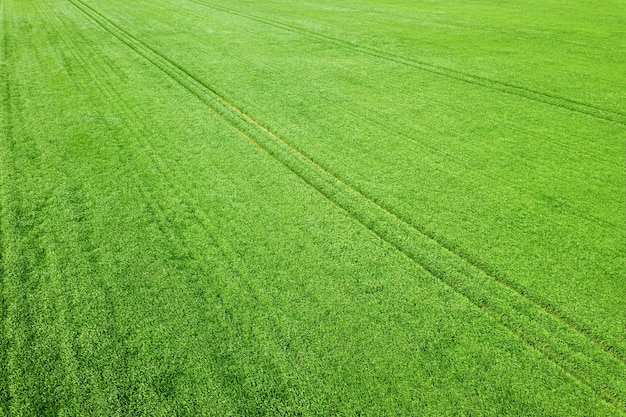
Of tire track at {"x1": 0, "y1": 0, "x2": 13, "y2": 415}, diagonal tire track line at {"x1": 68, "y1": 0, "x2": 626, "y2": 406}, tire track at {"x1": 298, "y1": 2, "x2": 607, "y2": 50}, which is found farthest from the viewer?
tire track at {"x1": 298, "y1": 2, "x2": 607, "y2": 50}

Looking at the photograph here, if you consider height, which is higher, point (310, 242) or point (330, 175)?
point (330, 175)

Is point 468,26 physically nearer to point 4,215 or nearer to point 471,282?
point 471,282

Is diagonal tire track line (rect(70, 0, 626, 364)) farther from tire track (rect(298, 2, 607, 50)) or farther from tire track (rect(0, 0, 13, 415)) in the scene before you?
tire track (rect(298, 2, 607, 50))

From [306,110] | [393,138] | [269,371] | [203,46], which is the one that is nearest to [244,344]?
[269,371]

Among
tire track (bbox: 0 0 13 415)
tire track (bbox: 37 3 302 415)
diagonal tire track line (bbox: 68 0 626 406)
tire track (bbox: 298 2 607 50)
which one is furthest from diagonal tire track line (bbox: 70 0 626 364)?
tire track (bbox: 298 2 607 50)

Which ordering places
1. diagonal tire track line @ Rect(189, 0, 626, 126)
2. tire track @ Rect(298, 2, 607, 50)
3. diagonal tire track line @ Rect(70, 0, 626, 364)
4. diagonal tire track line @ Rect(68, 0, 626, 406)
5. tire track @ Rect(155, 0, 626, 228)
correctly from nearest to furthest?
diagonal tire track line @ Rect(68, 0, 626, 406) < diagonal tire track line @ Rect(70, 0, 626, 364) < tire track @ Rect(155, 0, 626, 228) < diagonal tire track line @ Rect(189, 0, 626, 126) < tire track @ Rect(298, 2, 607, 50)

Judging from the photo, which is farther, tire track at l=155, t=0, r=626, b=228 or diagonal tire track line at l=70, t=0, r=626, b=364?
tire track at l=155, t=0, r=626, b=228

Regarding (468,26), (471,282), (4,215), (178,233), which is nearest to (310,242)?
(178,233)
